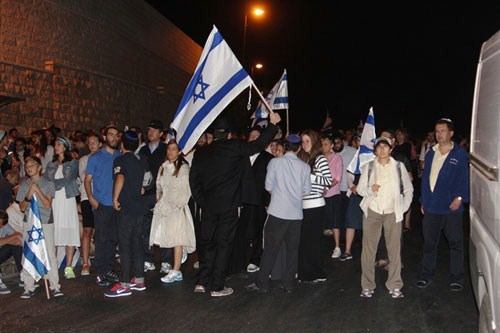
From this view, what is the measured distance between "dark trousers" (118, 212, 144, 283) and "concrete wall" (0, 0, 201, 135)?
36.6 feet

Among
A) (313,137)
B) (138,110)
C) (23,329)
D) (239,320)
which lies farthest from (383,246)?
(138,110)

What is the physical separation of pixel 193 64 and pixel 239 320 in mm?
33233

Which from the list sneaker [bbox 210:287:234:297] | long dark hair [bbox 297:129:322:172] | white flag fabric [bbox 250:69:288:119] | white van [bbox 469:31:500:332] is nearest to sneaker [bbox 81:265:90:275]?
sneaker [bbox 210:287:234:297]

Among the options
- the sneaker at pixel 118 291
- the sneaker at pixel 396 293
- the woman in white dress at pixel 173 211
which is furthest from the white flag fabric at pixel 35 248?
the sneaker at pixel 396 293

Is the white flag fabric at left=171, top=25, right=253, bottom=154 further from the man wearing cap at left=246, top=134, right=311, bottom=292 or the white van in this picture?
the white van

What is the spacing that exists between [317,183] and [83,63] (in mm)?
16752

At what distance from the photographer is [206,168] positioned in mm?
7699

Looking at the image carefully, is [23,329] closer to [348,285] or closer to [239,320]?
[239,320]

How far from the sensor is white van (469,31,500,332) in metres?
3.75

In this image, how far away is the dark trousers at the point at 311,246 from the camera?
8234mm

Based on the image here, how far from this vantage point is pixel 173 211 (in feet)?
27.3

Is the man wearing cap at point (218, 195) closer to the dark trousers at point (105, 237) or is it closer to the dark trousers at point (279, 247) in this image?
the dark trousers at point (279, 247)

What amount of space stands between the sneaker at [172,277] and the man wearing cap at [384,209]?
2.56 meters

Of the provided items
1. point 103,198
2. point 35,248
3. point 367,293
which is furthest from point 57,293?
point 367,293
